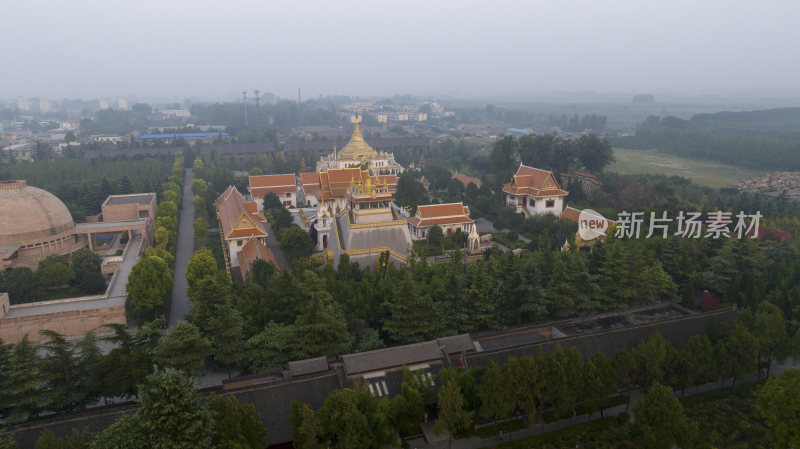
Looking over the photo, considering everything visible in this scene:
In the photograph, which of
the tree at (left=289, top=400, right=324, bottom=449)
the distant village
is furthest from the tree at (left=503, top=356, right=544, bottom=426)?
the distant village

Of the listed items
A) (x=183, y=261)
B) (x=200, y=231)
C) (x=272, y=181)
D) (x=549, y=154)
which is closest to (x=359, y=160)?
(x=272, y=181)

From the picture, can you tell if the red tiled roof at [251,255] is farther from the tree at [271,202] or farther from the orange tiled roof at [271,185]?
the orange tiled roof at [271,185]

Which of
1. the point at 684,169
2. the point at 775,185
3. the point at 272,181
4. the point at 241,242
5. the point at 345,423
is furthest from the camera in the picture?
the point at 684,169

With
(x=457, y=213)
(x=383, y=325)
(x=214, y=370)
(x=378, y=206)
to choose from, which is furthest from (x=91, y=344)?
(x=457, y=213)

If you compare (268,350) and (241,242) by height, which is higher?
(241,242)

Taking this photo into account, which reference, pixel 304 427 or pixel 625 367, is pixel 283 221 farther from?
pixel 625 367

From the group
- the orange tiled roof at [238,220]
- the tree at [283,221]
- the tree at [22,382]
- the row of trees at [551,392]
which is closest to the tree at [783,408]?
the row of trees at [551,392]
